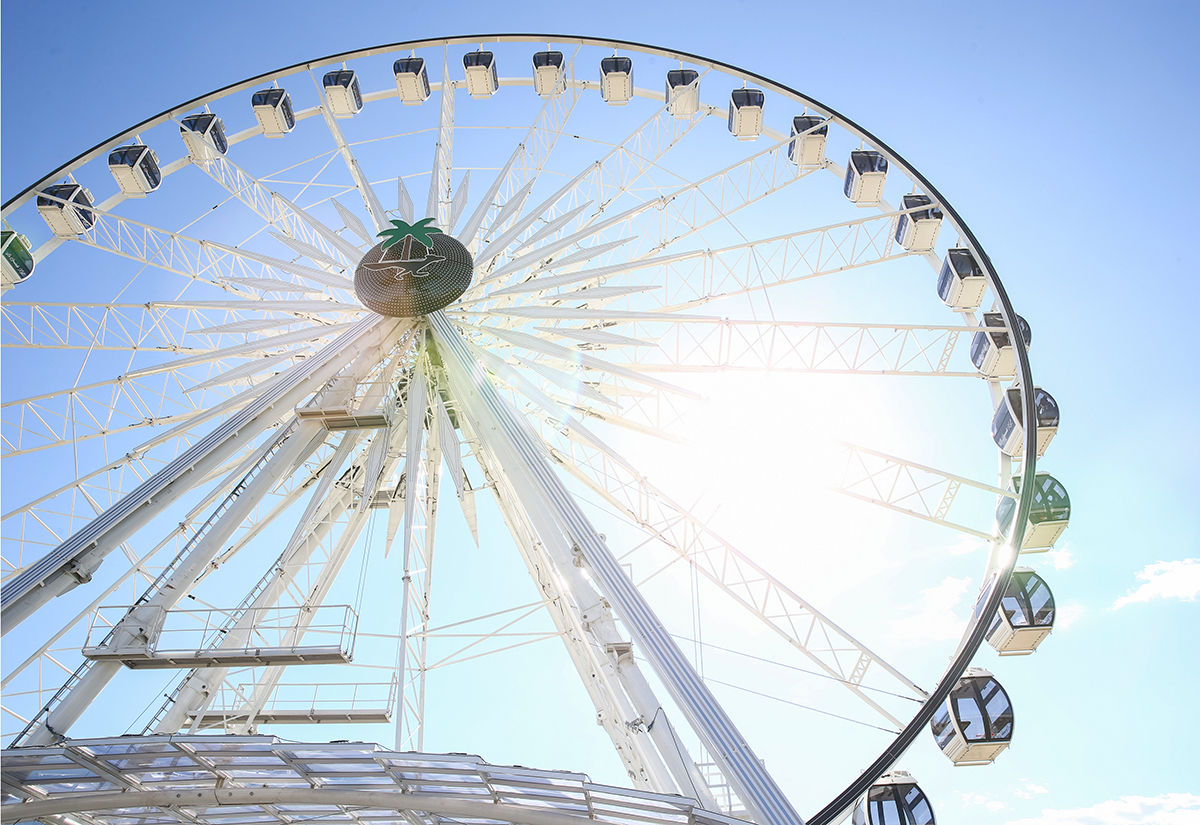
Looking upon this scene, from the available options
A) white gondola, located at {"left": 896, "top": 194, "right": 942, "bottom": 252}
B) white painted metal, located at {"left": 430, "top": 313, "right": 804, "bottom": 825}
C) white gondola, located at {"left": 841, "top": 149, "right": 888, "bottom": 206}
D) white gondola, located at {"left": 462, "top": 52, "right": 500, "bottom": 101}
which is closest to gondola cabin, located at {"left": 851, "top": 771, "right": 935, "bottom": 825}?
white painted metal, located at {"left": 430, "top": 313, "right": 804, "bottom": 825}

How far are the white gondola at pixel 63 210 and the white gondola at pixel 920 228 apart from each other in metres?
16.4

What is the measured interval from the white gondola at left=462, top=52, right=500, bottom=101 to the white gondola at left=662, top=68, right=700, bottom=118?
4229 mm

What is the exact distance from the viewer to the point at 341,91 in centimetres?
1917

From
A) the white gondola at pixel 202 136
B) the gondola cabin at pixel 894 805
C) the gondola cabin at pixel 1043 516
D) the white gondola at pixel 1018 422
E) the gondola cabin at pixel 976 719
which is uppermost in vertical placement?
the white gondola at pixel 202 136

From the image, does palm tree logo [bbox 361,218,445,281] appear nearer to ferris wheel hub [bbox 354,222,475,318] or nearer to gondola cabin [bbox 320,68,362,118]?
ferris wheel hub [bbox 354,222,475,318]

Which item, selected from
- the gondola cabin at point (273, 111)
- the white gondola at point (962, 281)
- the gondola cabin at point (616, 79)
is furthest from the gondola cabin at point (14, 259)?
the white gondola at point (962, 281)

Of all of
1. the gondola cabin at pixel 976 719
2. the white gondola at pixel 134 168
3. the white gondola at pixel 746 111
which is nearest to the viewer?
the gondola cabin at pixel 976 719

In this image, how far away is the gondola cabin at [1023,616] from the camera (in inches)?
500

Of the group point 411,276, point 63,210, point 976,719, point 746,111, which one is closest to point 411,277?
point 411,276

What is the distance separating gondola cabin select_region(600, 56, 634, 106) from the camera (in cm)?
2009

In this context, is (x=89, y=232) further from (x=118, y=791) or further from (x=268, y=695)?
(x=118, y=791)

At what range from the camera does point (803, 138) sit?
61.6ft

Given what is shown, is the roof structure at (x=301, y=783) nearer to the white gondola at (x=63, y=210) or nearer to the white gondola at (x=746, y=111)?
the white gondola at (x=63, y=210)

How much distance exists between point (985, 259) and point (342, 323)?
1230cm
